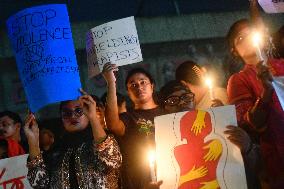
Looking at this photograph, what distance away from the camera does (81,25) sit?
7.10 metres

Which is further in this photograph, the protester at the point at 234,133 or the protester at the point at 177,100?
the protester at the point at 177,100

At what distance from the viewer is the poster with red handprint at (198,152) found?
8.31 ft

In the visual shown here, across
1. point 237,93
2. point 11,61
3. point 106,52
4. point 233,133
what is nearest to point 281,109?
point 237,93

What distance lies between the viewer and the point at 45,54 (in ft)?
10.2

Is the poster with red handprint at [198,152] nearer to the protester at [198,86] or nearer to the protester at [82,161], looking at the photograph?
the protester at [82,161]

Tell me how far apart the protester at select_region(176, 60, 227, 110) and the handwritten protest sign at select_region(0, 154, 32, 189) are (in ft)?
5.51

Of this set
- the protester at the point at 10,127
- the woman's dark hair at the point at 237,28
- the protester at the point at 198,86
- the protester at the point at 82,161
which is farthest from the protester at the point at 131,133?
the protester at the point at 10,127

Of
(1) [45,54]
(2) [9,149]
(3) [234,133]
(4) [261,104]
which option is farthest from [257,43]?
(2) [9,149]

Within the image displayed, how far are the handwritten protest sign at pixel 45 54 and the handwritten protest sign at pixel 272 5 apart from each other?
1561 mm

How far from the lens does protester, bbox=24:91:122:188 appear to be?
2.93 metres

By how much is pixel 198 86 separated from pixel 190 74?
0.21 metres

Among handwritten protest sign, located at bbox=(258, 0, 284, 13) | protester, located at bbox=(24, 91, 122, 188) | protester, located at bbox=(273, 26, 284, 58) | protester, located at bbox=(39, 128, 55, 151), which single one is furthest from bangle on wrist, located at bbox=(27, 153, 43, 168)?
protester, located at bbox=(273, 26, 284, 58)

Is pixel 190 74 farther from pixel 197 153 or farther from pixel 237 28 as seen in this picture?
pixel 197 153

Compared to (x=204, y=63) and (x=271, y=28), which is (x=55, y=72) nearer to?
(x=204, y=63)
